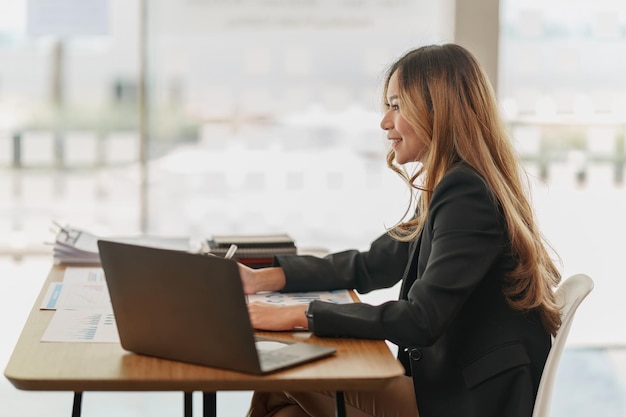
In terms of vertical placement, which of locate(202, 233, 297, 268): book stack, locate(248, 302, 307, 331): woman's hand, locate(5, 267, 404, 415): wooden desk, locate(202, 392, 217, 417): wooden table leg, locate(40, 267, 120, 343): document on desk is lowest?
locate(202, 392, 217, 417): wooden table leg

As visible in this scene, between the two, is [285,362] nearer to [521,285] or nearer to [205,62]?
[521,285]

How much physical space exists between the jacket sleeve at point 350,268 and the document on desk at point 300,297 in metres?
0.02

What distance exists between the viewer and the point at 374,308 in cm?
181

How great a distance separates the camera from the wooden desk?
152 centimetres

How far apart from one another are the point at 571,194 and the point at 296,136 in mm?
1361

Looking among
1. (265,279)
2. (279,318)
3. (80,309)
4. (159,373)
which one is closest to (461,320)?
(279,318)

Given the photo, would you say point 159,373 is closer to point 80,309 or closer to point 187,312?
point 187,312

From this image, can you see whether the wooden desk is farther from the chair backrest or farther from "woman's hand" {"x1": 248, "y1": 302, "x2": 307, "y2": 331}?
the chair backrest

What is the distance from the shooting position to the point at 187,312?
5.22 feet

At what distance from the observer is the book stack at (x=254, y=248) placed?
8.01ft

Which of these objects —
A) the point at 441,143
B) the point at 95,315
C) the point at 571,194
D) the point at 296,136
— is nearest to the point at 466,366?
the point at 441,143

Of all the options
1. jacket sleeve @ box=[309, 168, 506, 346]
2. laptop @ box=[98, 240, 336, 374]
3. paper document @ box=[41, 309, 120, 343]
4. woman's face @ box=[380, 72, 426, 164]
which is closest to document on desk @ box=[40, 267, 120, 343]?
paper document @ box=[41, 309, 120, 343]

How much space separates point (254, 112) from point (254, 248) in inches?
75.2

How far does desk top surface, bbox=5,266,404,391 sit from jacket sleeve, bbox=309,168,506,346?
3.3 inches
